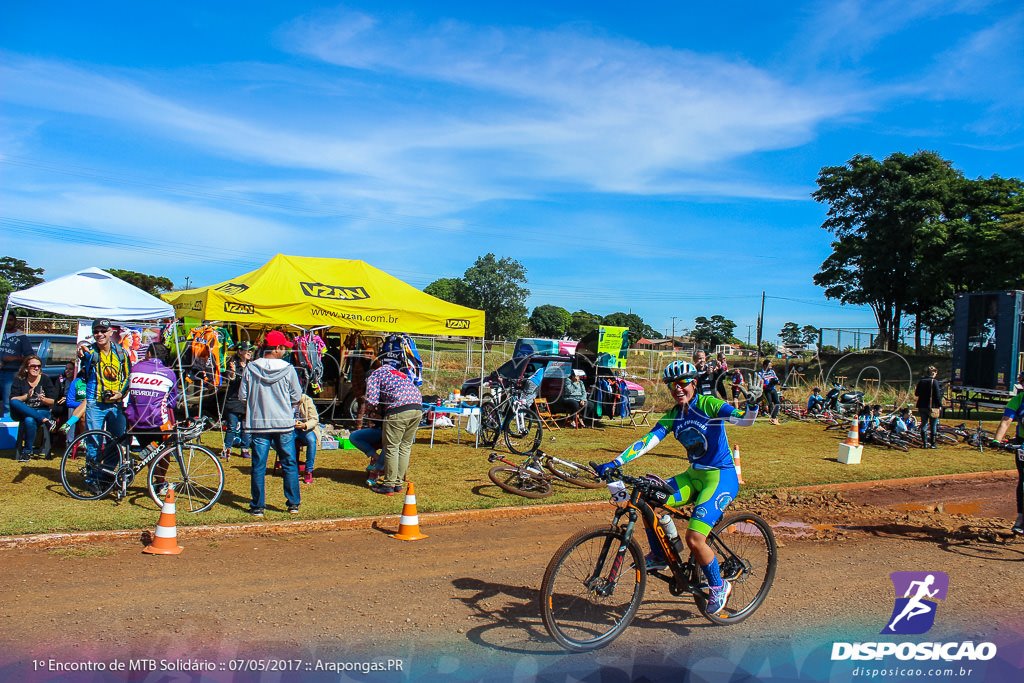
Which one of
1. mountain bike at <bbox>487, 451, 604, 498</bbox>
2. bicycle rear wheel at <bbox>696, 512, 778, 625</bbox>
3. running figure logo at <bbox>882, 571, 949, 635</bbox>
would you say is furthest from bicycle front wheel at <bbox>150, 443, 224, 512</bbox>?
running figure logo at <bbox>882, 571, 949, 635</bbox>

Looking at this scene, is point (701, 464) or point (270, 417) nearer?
point (701, 464)

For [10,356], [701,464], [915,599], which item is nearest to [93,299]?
[10,356]

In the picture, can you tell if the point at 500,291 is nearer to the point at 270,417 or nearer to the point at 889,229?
the point at 889,229

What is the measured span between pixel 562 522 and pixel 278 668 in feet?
14.6

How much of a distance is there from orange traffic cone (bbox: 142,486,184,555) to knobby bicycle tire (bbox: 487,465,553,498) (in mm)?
4030

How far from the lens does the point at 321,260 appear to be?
13773 mm

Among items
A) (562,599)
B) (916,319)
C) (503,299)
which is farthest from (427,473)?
(503,299)

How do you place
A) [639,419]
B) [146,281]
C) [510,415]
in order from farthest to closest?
[146,281], [639,419], [510,415]

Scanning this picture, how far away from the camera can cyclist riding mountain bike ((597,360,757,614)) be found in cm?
467

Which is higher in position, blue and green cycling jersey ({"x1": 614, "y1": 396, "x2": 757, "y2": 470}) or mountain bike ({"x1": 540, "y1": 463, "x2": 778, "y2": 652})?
blue and green cycling jersey ({"x1": 614, "y1": 396, "x2": 757, "y2": 470})

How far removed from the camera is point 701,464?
4.84 meters

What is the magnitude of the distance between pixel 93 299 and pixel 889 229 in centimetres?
4070

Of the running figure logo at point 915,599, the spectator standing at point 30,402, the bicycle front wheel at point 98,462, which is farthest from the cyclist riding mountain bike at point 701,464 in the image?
the spectator standing at point 30,402

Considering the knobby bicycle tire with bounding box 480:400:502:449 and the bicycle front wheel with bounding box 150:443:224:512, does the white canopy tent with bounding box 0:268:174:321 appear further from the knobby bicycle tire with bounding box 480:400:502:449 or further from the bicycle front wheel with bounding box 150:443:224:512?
the knobby bicycle tire with bounding box 480:400:502:449
